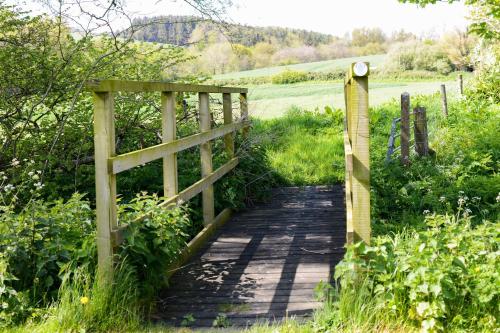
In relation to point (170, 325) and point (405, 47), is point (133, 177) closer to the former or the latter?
point (170, 325)

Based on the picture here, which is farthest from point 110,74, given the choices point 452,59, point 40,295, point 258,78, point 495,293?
point 452,59

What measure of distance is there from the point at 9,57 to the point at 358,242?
495 centimetres

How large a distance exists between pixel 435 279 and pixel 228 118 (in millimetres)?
5179

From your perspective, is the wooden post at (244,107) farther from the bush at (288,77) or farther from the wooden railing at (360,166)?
the bush at (288,77)

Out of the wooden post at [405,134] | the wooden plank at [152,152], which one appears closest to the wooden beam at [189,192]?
the wooden plank at [152,152]

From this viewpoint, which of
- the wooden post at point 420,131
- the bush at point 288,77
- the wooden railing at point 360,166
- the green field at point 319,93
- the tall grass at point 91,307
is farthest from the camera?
the bush at point 288,77

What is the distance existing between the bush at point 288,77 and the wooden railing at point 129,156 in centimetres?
2461

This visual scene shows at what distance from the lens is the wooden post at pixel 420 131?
973 centimetres

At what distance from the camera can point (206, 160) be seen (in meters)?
7.28

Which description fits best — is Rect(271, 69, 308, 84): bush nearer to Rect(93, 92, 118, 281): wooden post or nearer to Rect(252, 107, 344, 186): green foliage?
Rect(252, 107, 344, 186): green foliage

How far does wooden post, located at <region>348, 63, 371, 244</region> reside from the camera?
433cm

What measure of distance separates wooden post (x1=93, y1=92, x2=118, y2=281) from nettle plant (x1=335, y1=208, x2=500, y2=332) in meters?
1.52

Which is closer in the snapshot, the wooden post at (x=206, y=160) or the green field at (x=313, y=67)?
the wooden post at (x=206, y=160)

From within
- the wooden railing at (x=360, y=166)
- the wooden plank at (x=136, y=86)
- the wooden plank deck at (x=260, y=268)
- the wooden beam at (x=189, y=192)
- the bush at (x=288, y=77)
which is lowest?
the wooden plank deck at (x=260, y=268)
